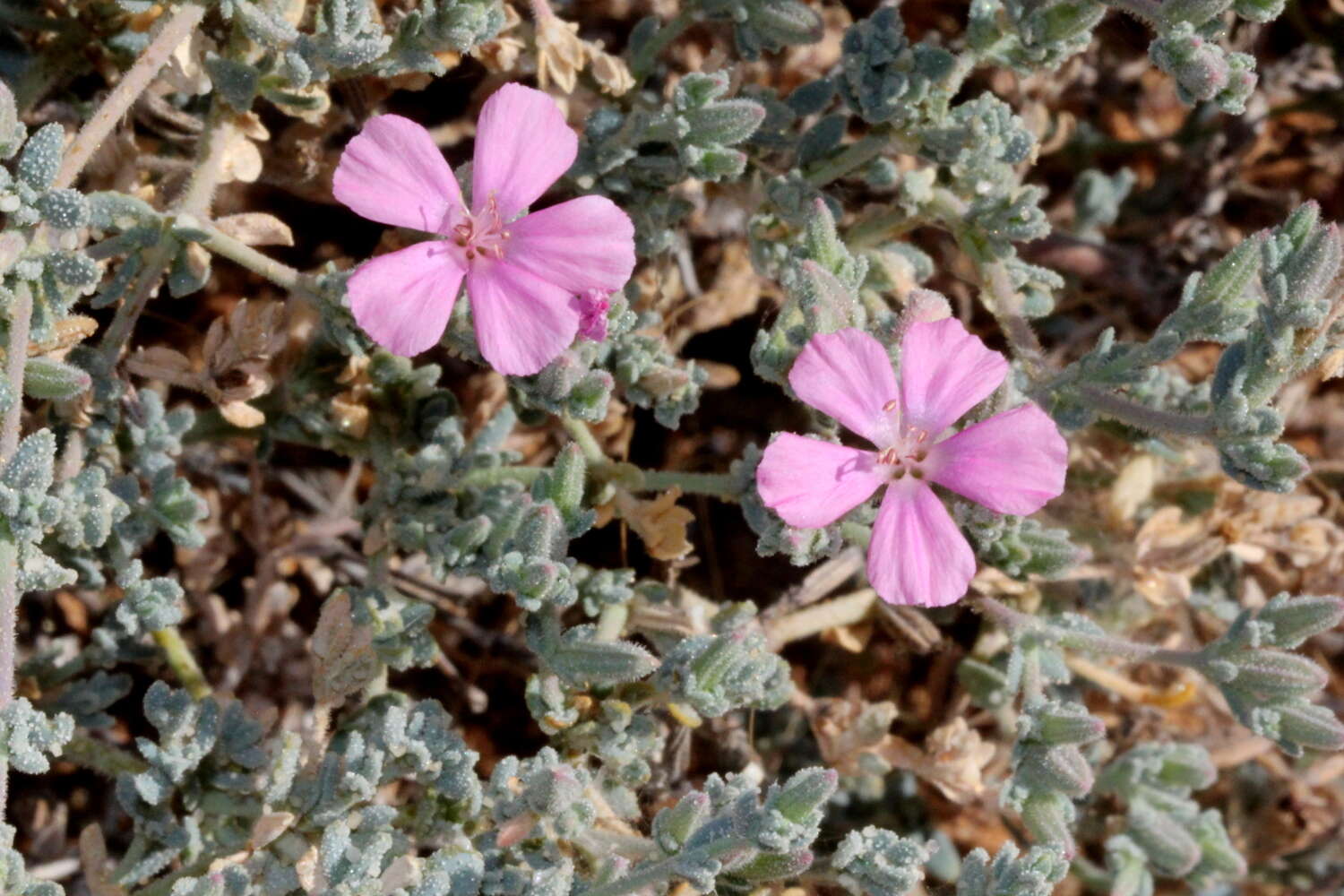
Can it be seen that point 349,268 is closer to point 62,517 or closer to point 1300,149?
point 62,517

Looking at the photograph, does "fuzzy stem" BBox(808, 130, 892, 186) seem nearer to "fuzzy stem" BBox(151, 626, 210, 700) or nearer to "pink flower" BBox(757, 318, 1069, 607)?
"pink flower" BBox(757, 318, 1069, 607)

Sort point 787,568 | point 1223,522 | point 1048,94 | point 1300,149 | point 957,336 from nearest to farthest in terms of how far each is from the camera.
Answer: point 957,336
point 1223,522
point 787,568
point 1048,94
point 1300,149

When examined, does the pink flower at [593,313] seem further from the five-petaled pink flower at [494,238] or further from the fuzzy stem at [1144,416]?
the fuzzy stem at [1144,416]

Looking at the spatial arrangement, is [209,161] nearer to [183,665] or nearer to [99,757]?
[183,665]

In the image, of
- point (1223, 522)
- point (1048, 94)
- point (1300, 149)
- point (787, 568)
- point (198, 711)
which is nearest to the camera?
point (198, 711)

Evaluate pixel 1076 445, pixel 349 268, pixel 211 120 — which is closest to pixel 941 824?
pixel 1076 445
